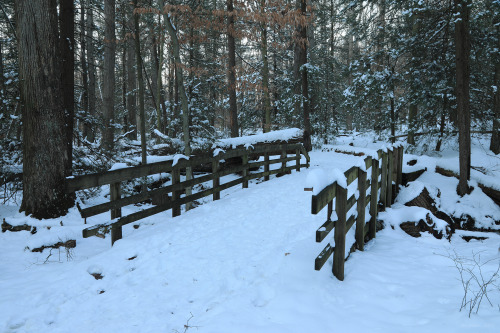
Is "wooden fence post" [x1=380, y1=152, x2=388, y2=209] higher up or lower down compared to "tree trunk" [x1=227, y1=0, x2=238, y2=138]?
lower down

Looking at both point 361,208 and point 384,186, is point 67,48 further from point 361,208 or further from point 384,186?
point 384,186

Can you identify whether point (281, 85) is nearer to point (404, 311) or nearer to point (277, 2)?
point (277, 2)

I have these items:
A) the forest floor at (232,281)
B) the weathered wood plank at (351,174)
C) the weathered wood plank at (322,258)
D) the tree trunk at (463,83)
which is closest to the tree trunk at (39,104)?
the forest floor at (232,281)

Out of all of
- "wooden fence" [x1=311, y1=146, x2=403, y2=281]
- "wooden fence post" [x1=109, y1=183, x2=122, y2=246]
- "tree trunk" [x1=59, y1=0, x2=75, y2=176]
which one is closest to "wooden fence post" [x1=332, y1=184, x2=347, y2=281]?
"wooden fence" [x1=311, y1=146, x2=403, y2=281]

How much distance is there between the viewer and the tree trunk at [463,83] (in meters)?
9.10

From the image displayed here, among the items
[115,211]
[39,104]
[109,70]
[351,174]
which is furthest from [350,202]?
[109,70]

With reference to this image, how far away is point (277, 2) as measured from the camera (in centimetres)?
1127

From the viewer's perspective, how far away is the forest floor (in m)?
3.07

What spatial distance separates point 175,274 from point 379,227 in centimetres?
481

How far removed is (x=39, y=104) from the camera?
5.92 meters

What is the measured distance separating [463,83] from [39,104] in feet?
37.2

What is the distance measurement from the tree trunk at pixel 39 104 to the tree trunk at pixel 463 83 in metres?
10.6

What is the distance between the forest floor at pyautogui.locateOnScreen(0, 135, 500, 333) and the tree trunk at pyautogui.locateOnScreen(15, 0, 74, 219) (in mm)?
549

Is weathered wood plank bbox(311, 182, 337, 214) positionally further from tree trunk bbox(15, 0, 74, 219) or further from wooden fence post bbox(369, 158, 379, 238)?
tree trunk bbox(15, 0, 74, 219)
